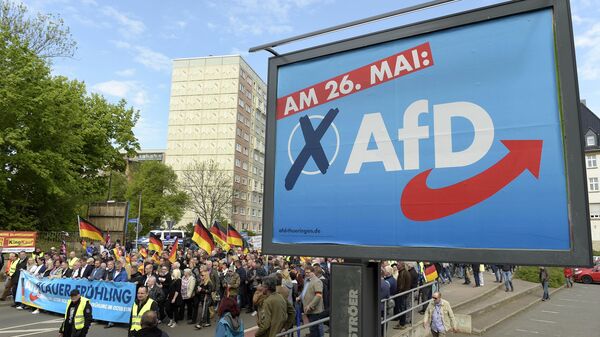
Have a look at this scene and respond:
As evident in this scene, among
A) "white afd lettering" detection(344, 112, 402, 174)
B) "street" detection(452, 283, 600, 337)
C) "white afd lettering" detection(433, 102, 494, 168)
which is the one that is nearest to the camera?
"white afd lettering" detection(433, 102, 494, 168)

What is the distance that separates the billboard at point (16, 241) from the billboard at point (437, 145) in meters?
21.2

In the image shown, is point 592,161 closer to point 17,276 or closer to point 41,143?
point 41,143

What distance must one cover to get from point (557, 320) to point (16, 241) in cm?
2510

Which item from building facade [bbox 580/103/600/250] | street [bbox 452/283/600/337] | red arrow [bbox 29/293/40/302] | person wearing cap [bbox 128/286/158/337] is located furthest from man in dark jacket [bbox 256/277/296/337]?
building facade [bbox 580/103/600/250]

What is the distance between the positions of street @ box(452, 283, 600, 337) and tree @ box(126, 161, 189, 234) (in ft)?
171

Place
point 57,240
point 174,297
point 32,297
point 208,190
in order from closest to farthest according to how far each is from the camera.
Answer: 1. point 174,297
2. point 32,297
3. point 57,240
4. point 208,190

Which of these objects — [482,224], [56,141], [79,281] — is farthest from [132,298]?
[56,141]

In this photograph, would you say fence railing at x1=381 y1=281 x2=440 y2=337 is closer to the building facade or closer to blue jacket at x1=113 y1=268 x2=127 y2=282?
blue jacket at x1=113 y1=268 x2=127 y2=282

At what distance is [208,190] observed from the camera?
65.0m

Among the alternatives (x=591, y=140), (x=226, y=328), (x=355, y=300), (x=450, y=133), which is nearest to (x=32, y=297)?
(x=226, y=328)

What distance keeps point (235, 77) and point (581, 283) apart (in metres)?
58.5

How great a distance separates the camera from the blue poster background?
315cm

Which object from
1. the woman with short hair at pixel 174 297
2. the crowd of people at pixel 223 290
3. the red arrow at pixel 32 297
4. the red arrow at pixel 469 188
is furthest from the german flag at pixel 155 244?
the red arrow at pixel 469 188

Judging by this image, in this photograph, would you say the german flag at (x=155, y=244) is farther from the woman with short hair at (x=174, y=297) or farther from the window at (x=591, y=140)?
the window at (x=591, y=140)
